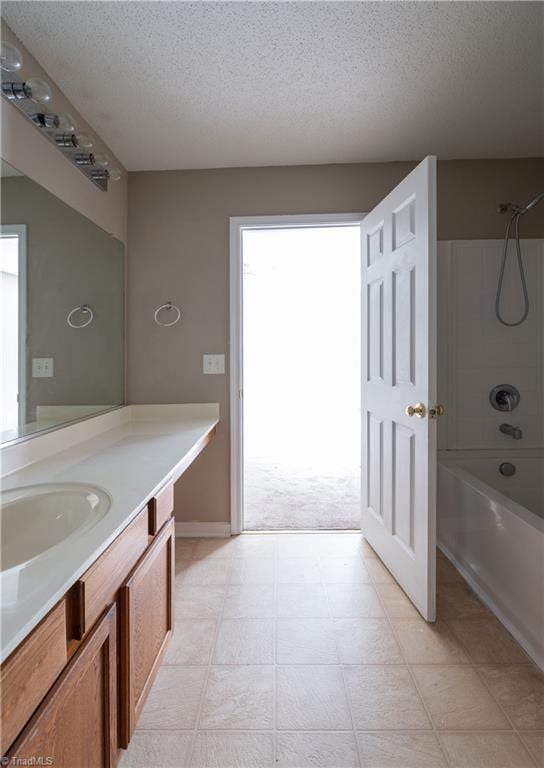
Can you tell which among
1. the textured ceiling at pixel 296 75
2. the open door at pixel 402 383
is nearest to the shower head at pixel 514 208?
the textured ceiling at pixel 296 75

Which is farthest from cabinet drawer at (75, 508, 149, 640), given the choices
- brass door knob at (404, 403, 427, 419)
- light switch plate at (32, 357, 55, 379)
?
brass door knob at (404, 403, 427, 419)

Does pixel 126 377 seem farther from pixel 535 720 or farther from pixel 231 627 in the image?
pixel 535 720

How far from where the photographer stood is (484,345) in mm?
2523

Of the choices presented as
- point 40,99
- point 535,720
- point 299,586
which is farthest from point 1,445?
point 535,720

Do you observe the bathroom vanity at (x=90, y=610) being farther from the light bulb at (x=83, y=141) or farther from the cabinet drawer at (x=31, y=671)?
the light bulb at (x=83, y=141)

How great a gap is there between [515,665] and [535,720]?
0.24 meters

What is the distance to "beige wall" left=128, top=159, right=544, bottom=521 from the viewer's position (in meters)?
2.49

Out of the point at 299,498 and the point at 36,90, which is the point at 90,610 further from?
the point at 299,498

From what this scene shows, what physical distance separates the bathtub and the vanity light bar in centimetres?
234

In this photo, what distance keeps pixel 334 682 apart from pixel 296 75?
240cm

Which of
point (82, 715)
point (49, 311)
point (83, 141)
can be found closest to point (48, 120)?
point (83, 141)

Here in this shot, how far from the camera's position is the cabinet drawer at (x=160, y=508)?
1.23 meters

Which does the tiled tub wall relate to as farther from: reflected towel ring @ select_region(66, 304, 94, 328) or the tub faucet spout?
reflected towel ring @ select_region(66, 304, 94, 328)

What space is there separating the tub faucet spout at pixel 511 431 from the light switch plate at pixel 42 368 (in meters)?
2.50
